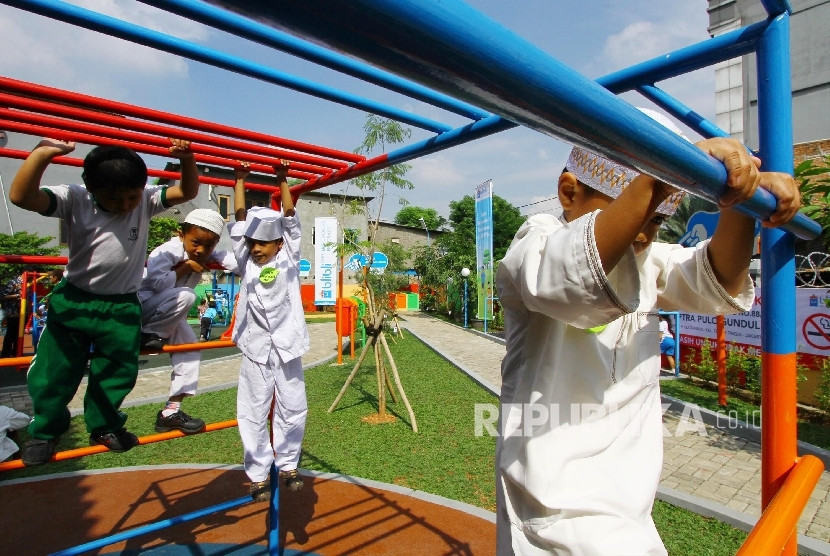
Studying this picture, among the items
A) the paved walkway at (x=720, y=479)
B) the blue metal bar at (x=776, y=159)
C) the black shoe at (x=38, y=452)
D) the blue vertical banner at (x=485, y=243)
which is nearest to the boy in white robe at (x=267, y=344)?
the black shoe at (x=38, y=452)

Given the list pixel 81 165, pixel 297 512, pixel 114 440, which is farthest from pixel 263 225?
pixel 297 512

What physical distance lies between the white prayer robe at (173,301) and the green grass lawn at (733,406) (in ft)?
19.1

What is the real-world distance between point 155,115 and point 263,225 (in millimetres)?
1263

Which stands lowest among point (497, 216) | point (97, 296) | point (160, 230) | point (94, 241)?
point (97, 296)

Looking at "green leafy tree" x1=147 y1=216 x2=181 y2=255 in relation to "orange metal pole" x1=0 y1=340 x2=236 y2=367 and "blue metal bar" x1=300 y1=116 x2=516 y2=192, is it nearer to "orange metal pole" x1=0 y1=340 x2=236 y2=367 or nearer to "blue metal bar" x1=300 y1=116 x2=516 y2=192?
"orange metal pole" x1=0 y1=340 x2=236 y2=367

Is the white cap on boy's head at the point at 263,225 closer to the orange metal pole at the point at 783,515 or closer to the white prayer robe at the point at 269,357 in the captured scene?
the white prayer robe at the point at 269,357

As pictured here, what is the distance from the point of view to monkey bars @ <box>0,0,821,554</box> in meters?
0.38

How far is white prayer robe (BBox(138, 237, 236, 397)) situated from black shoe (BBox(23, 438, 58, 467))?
→ 25.4 inches

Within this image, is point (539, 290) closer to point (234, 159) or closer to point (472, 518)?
point (234, 159)

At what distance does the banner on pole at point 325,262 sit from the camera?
650 inches

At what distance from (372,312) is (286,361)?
3.65m

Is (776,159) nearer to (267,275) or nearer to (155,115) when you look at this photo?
(155,115)

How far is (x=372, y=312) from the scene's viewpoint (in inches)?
272

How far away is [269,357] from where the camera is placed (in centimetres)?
328
